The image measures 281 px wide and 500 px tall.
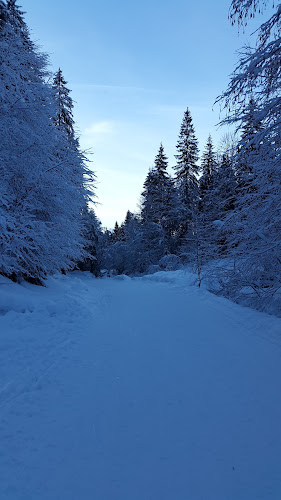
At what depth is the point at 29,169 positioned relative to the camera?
8.29 m

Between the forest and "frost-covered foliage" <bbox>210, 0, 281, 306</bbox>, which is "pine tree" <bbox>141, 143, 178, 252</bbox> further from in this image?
"frost-covered foliage" <bbox>210, 0, 281, 306</bbox>

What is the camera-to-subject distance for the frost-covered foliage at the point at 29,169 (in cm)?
773

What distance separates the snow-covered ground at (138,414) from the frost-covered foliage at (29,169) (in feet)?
8.67

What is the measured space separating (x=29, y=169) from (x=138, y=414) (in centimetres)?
765

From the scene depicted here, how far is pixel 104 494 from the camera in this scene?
6.70 feet

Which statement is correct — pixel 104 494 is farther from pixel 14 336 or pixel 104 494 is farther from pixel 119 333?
pixel 119 333

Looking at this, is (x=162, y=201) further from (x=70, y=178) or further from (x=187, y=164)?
(x=70, y=178)

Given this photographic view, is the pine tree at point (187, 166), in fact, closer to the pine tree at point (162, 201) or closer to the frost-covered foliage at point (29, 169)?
the pine tree at point (162, 201)

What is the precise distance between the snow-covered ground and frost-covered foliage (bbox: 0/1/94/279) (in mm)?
2643

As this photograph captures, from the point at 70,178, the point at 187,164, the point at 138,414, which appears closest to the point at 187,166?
the point at 187,164

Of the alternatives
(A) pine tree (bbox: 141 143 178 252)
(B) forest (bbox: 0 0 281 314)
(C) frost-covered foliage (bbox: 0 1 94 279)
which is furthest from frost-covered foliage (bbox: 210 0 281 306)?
(A) pine tree (bbox: 141 143 178 252)

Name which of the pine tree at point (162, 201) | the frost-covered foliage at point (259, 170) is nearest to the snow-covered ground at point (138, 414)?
the frost-covered foliage at point (259, 170)

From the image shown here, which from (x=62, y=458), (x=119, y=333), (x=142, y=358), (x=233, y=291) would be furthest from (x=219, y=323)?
(x=62, y=458)

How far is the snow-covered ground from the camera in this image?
7.08 ft
